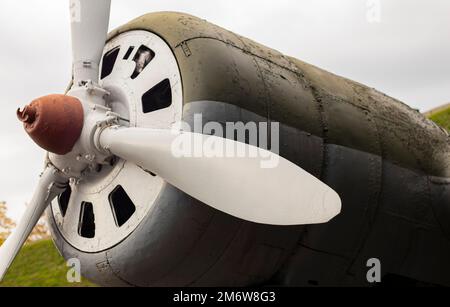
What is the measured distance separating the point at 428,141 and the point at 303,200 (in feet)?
9.72

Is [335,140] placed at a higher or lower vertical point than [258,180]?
higher

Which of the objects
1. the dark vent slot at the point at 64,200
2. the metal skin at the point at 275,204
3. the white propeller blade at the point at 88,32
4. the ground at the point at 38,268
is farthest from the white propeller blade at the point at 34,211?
the ground at the point at 38,268

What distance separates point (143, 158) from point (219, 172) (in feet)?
2.27

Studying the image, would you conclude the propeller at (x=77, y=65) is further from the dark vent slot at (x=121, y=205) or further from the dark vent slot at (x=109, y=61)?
the dark vent slot at (x=121, y=205)

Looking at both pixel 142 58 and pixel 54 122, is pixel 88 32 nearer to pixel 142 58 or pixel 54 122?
pixel 142 58

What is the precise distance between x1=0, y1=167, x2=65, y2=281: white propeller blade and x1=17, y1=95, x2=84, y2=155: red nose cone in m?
0.59

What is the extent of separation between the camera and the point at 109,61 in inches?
242

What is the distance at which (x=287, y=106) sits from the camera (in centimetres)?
555

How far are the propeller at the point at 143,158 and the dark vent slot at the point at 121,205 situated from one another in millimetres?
316

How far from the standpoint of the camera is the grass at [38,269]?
18.0 meters

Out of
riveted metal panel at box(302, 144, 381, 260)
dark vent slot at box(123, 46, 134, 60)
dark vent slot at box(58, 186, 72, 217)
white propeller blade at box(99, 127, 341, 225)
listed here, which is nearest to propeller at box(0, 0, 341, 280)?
white propeller blade at box(99, 127, 341, 225)
